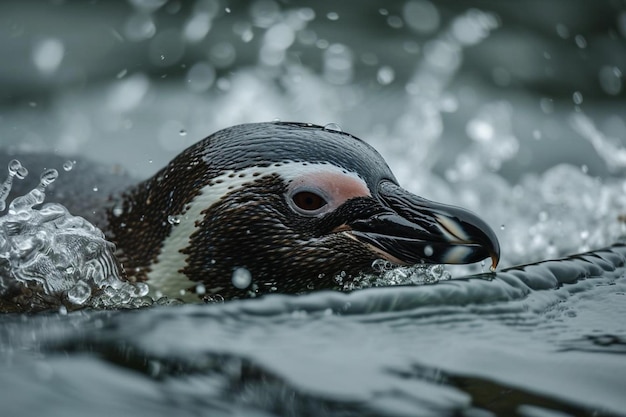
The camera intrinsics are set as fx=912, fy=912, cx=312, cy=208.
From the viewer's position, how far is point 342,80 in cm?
709

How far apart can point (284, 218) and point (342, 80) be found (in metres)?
3.97

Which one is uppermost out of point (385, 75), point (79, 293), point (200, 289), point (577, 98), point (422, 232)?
point (577, 98)

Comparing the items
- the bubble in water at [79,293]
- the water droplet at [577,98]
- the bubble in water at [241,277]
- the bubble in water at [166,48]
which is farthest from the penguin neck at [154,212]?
the water droplet at [577,98]

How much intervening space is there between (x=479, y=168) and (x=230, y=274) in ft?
11.9

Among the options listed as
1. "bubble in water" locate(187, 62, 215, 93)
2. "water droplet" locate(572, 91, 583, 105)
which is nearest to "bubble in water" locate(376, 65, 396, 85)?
"bubble in water" locate(187, 62, 215, 93)


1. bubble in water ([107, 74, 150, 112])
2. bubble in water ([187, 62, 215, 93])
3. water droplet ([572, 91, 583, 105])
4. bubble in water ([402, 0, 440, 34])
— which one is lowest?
bubble in water ([107, 74, 150, 112])

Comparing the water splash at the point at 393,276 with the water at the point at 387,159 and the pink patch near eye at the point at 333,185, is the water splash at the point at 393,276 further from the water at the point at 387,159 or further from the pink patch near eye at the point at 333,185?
the pink patch near eye at the point at 333,185

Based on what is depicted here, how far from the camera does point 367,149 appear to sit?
3.38 meters

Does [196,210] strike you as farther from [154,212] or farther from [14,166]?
[14,166]

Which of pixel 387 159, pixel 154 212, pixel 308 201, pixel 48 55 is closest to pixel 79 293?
pixel 154 212

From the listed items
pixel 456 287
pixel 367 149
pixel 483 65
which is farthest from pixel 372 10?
pixel 456 287

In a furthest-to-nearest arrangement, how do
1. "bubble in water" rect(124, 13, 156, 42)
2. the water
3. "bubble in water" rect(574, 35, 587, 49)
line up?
"bubble in water" rect(574, 35, 587, 49) → "bubble in water" rect(124, 13, 156, 42) → the water

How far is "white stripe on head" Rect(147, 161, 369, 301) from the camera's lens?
126 inches

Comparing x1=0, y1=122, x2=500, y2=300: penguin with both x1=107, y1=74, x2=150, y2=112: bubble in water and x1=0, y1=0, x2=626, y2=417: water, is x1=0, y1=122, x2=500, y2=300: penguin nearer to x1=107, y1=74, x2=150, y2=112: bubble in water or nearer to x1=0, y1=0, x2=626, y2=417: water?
x1=0, y1=0, x2=626, y2=417: water
